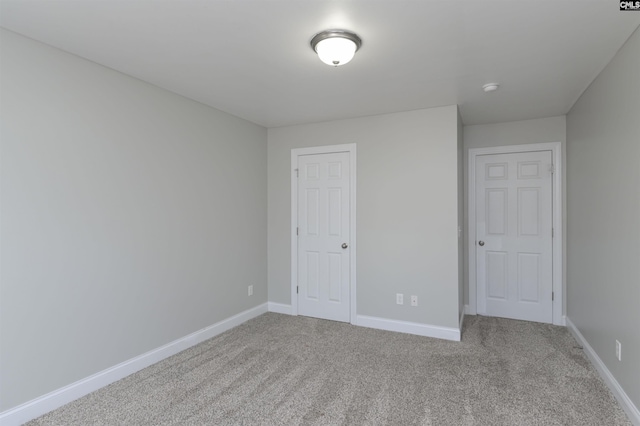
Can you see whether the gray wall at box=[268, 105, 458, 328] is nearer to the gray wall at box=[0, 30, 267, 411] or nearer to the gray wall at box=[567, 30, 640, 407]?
the gray wall at box=[567, 30, 640, 407]

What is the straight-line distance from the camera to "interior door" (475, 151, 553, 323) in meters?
3.98

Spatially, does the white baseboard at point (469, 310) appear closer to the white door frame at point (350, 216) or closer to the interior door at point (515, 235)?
the interior door at point (515, 235)

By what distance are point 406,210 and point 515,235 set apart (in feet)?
5.00

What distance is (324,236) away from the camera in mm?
4164

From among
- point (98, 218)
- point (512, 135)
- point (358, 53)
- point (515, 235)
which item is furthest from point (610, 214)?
point (98, 218)

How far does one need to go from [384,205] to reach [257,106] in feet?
5.68

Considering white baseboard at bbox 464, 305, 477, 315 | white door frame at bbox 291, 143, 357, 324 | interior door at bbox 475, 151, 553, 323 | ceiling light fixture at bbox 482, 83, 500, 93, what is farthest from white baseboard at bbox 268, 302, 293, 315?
ceiling light fixture at bbox 482, 83, 500, 93

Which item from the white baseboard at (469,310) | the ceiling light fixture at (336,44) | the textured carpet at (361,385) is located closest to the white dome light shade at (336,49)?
the ceiling light fixture at (336,44)

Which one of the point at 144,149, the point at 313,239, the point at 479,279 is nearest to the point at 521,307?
the point at 479,279

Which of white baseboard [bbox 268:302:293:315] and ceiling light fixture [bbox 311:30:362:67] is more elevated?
ceiling light fixture [bbox 311:30:362:67]

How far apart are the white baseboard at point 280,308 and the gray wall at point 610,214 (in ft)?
10.1

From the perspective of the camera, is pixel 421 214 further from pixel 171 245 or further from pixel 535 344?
pixel 171 245

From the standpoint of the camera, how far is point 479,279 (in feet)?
14.1

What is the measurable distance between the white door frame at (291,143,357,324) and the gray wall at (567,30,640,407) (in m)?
2.20
